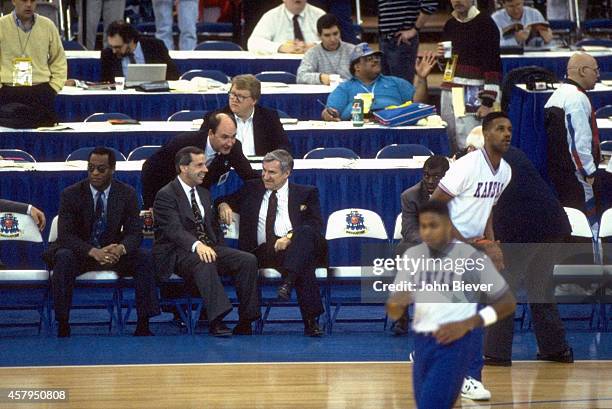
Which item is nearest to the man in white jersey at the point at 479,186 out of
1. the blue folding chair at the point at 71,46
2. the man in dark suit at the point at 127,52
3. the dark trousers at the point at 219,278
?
the dark trousers at the point at 219,278

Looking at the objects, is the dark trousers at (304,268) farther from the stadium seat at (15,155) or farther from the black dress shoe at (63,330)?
the stadium seat at (15,155)

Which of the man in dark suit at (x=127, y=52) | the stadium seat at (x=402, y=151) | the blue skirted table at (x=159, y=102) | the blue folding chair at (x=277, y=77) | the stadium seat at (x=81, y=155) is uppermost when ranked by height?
the man in dark suit at (x=127, y=52)

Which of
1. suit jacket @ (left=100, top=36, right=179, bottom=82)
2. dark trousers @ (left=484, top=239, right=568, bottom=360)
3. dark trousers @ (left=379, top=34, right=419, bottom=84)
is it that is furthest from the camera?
dark trousers @ (left=379, top=34, right=419, bottom=84)

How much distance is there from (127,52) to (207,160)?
11.7 feet

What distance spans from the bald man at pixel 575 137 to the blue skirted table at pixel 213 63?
3.97 m

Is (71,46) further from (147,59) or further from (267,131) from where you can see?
(267,131)

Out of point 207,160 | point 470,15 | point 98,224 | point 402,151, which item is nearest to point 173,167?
point 207,160

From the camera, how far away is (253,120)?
10469mm

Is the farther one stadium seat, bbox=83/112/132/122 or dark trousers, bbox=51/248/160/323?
stadium seat, bbox=83/112/132/122

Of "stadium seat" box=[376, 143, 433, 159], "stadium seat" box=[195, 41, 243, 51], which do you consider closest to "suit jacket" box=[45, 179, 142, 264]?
"stadium seat" box=[376, 143, 433, 159]

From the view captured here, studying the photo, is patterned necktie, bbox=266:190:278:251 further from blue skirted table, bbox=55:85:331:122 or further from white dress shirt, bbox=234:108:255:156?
blue skirted table, bbox=55:85:331:122

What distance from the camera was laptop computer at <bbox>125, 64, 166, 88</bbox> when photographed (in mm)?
12586

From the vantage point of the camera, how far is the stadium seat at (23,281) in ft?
31.4

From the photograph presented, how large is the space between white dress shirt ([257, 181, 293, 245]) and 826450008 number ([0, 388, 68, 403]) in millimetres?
2270
